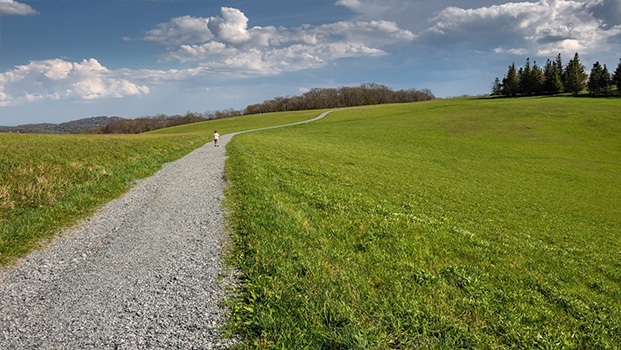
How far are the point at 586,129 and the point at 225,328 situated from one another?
228ft

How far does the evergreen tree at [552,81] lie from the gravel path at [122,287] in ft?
420

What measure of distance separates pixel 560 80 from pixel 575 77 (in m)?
6.54

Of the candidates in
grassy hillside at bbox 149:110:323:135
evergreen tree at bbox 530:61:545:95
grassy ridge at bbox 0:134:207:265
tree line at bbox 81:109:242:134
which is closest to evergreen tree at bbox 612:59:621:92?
evergreen tree at bbox 530:61:545:95

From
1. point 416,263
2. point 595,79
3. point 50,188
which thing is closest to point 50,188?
point 50,188

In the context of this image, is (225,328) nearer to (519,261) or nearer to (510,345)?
(510,345)

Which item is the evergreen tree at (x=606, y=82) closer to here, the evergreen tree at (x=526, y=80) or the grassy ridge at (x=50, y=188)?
the evergreen tree at (x=526, y=80)

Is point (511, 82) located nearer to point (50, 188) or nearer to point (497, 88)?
point (497, 88)

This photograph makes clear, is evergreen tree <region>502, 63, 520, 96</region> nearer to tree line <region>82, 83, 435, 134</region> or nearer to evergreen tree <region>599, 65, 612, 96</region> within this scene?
evergreen tree <region>599, 65, 612, 96</region>

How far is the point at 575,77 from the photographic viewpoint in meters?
97.0

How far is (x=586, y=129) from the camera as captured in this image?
173 ft

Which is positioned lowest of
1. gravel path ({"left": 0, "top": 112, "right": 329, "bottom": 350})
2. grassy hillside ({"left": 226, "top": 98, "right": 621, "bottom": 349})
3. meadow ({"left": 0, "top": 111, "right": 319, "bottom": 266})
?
grassy hillside ({"left": 226, "top": 98, "right": 621, "bottom": 349})

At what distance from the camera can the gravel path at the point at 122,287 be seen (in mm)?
4738

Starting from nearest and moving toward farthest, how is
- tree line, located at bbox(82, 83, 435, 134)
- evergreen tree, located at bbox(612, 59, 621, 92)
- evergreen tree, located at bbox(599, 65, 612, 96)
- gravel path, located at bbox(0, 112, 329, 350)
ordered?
1. gravel path, located at bbox(0, 112, 329, 350)
2. evergreen tree, located at bbox(612, 59, 621, 92)
3. evergreen tree, located at bbox(599, 65, 612, 96)
4. tree line, located at bbox(82, 83, 435, 134)

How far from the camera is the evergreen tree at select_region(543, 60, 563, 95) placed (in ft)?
331
